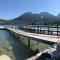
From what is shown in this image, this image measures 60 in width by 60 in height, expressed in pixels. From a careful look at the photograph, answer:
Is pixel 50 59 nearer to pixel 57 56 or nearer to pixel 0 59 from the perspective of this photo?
pixel 57 56

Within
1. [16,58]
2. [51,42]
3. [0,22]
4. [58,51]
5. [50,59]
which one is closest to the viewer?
[50,59]

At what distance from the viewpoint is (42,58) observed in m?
7.61

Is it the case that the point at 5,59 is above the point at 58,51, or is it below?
below

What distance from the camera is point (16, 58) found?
11.8 meters

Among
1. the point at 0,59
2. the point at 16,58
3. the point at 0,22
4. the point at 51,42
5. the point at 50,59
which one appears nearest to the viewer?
the point at 50,59

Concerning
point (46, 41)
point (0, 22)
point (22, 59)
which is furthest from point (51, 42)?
point (0, 22)

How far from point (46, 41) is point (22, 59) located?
7.71 feet

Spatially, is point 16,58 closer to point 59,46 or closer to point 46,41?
point 46,41

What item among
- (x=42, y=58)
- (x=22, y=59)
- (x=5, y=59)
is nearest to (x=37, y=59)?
(x=42, y=58)

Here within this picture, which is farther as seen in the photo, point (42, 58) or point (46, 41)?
point (46, 41)

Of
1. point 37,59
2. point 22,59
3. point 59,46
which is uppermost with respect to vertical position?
point 59,46

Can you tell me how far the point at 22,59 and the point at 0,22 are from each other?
558ft

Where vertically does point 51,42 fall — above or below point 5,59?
above

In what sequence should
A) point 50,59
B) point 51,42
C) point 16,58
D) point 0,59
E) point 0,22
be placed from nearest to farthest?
1. point 50,59
2. point 0,59
3. point 51,42
4. point 16,58
5. point 0,22
